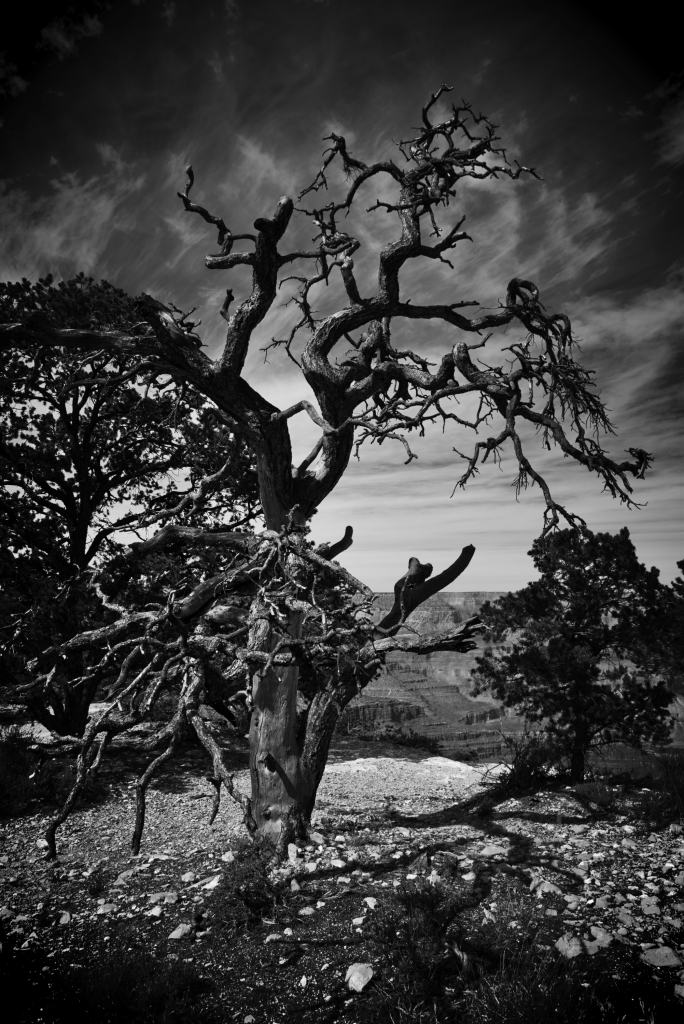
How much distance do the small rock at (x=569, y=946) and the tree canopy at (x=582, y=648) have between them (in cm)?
481

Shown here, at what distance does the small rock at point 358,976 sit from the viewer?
4422 mm

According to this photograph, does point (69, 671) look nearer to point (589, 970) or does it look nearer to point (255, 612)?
point (255, 612)

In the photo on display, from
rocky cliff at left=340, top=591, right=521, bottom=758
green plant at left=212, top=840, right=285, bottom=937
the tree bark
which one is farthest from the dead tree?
rocky cliff at left=340, top=591, right=521, bottom=758

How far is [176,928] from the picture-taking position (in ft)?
17.9

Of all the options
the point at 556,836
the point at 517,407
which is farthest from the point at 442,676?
the point at 517,407

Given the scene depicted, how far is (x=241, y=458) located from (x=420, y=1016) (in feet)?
30.5

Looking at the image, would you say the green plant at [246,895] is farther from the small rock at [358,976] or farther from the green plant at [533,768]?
the green plant at [533,768]

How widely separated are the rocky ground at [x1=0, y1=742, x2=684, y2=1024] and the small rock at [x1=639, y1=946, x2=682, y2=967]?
0.04 feet

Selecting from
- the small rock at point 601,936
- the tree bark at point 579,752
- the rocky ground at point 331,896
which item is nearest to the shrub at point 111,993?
the rocky ground at point 331,896

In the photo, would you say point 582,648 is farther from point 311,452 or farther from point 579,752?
point 311,452

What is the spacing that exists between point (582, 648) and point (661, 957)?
5.10 m

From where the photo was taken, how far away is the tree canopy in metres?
9.20

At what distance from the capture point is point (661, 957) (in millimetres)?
4543

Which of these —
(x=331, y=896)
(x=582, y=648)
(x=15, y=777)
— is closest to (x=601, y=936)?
(x=331, y=896)
